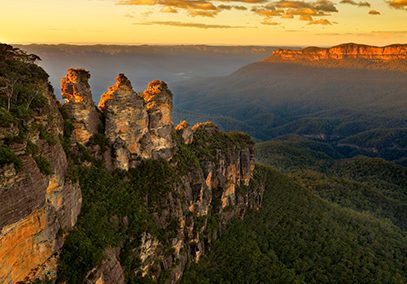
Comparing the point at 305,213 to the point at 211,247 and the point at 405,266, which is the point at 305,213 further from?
the point at 211,247

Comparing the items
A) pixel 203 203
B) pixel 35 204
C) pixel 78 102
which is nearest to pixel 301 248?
pixel 203 203

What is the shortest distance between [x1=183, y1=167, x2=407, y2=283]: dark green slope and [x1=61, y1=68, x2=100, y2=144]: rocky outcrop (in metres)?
25.7

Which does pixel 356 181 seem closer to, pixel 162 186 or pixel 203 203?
pixel 203 203

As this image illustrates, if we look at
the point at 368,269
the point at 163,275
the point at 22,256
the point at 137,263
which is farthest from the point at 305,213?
the point at 22,256

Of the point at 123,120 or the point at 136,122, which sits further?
the point at 136,122

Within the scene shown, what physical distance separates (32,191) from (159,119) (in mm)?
A: 29301

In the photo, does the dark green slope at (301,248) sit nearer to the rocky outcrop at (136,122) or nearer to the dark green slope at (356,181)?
the rocky outcrop at (136,122)

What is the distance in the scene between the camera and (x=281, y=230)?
74.3 m

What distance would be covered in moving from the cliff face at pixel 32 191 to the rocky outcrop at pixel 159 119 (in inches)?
754

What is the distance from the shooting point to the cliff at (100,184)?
26.1 meters

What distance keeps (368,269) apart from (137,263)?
152ft

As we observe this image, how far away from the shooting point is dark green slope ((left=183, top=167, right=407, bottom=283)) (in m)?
59.6

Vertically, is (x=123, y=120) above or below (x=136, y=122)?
above

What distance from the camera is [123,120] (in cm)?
4731
